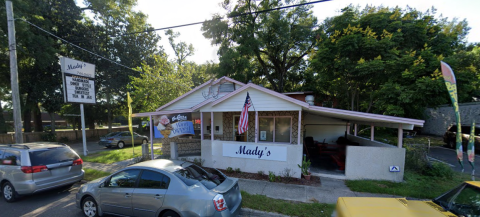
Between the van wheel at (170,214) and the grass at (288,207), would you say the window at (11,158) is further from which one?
the grass at (288,207)

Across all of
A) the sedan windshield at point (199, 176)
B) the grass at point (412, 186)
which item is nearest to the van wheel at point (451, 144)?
the grass at point (412, 186)

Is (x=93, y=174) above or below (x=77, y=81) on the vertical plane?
below

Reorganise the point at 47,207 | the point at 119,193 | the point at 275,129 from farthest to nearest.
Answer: the point at 275,129, the point at 47,207, the point at 119,193

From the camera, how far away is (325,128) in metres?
12.7

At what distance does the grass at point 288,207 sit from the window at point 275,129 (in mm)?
5060

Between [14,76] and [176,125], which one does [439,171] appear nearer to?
[176,125]

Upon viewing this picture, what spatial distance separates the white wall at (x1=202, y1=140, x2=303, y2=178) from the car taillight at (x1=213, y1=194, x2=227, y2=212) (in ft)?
13.2

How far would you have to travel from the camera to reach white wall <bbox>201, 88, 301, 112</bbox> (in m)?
7.08

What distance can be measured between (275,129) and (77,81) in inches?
488

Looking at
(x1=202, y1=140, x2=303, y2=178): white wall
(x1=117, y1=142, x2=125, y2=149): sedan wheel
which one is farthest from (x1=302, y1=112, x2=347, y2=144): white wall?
(x1=117, y1=142, x2=125, y2=149): sedan wheel

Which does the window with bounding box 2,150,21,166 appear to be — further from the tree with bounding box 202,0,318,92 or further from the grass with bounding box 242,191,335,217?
the tree with bounding box 202,0,318,92

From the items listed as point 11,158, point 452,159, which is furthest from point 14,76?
point 452,159

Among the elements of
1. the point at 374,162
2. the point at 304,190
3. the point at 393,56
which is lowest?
the point at 304,190

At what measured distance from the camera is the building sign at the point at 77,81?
10039mm
